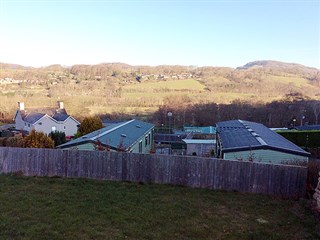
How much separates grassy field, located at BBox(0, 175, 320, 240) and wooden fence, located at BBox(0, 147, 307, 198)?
566 mm

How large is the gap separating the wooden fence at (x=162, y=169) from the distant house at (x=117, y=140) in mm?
1868

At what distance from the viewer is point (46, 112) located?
145ft

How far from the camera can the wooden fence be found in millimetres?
11609

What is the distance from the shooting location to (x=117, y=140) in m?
17.8

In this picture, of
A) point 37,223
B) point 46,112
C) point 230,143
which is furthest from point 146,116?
point 37,223

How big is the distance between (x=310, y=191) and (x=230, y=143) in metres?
5.67

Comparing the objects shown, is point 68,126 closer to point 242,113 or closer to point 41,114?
point 41,114

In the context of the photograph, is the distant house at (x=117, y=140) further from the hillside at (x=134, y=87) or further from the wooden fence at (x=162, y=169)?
the hillside at (x=134, y=87)

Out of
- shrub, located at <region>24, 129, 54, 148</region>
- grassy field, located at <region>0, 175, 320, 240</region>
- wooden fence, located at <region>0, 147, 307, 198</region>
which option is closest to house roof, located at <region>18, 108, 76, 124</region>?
shrub, located at <region>24, 129, 54, 148</region>

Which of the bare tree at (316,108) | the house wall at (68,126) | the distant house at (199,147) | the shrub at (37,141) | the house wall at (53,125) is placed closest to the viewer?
the shrub at (37,141)

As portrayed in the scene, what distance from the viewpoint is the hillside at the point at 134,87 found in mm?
62062

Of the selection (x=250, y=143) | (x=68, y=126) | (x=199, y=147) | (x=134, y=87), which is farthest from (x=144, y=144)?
(x=134, y=87)

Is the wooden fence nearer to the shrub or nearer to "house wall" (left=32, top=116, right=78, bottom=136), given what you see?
the shrub

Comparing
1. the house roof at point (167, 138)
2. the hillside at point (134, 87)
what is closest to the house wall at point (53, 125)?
the hillside at point (134, 87)
